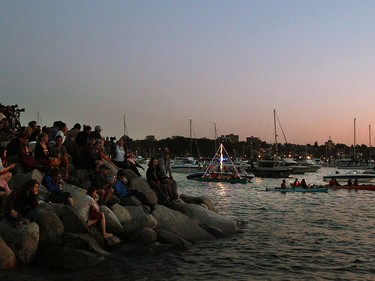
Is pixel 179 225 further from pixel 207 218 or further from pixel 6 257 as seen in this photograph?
pixel 6 257

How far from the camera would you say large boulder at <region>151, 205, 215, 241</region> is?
17781 millimetres

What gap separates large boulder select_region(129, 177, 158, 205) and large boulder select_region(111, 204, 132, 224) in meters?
2.62

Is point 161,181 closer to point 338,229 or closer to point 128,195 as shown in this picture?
point 128,195

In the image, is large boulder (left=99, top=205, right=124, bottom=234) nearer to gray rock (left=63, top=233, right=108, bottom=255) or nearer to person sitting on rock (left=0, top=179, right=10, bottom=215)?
gray rock (left=63, top=233, right=108, bottom=255)

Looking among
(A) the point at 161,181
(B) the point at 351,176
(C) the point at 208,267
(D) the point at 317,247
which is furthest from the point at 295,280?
(B) the point at 351,176

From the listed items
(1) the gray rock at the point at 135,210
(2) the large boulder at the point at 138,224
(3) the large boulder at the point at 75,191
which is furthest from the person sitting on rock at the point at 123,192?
(2) the large boulder at the point at 138,224

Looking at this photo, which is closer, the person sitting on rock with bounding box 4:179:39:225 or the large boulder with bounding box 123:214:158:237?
the person sitting on rock with bounding box 4:179:39:225

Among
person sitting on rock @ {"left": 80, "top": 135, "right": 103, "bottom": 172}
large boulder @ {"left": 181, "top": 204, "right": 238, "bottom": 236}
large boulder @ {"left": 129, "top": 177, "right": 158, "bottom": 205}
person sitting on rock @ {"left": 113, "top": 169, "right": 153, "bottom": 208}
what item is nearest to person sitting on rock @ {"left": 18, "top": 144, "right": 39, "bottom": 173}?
person sitting on rock @ {"left": 80, "top": 135, "right": 103, "bottom": 172}

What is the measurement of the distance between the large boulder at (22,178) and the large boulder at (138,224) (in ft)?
11.2

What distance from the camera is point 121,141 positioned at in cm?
2222

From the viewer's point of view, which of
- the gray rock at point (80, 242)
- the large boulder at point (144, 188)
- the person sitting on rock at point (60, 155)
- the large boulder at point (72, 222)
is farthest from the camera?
the large boulder at point (144, 188)

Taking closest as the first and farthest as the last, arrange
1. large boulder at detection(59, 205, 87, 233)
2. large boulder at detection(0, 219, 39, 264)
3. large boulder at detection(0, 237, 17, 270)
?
large boulder at detection(0, 237, 17, 270), large boulder at detection(0, 219, 39, 264), large boulder at detection(59, 205, 87, 233)

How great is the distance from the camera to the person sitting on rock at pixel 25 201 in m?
13.5

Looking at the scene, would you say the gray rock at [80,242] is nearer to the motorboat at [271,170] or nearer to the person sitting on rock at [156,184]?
the person sitting on rock at [156,184]
